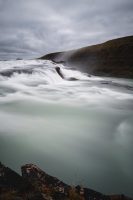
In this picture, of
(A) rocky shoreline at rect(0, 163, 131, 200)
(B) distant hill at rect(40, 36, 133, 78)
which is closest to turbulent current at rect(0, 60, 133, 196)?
(A) rocky shoreline at rect(0, 163, 131, 200)

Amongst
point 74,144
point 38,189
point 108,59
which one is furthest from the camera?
point 108,59

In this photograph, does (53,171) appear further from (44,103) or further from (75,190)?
(44,103)

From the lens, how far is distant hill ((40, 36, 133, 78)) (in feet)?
58.2

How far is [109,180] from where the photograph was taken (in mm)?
1921

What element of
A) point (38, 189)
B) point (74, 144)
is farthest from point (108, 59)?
point (38, 189)

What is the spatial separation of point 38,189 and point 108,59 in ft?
63.8

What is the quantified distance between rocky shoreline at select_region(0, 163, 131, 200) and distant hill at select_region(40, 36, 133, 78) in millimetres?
14974

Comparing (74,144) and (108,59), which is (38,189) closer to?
(74,144)

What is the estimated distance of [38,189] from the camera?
1.62 m

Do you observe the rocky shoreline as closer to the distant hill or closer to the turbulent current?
the turbulent current

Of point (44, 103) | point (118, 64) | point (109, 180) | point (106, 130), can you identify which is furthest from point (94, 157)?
point (118, 64)

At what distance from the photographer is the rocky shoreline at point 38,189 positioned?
1499 millimetres

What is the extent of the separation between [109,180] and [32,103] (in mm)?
→ 3106

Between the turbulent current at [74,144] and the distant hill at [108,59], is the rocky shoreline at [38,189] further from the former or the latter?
the distant hill at [108,59]
